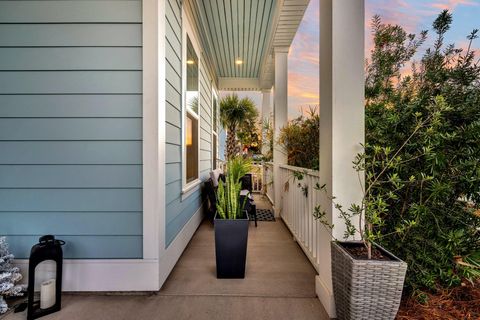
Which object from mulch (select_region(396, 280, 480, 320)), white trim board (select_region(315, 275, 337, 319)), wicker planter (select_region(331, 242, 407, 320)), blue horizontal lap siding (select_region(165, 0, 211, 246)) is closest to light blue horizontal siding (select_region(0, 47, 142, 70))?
blue horizontal lap siding (select_region(165, 0, 211, 246))

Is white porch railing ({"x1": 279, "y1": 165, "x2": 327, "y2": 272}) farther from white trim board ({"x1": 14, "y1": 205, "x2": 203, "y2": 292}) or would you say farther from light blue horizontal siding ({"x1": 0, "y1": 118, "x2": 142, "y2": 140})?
light blue horizontal siding ({"x1": 0, "y1": 118, "x2": 142, "y2": 140})

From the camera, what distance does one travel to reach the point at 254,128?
28.4 feet

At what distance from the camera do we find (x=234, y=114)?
8.12 meters

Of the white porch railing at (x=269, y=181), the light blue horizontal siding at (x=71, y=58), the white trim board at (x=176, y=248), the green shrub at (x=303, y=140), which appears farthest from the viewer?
the white porch railing at (x=269, y=181)

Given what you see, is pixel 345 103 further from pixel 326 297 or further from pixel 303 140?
pixel 303 140

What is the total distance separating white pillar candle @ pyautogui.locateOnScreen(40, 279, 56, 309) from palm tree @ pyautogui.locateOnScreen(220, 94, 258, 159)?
6.40 meters

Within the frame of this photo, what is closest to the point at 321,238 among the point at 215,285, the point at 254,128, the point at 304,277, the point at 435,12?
the point at 304,277

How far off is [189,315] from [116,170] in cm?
124

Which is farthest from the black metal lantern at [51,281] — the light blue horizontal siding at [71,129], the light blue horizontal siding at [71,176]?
the light blue horizontal siding at [71,129]

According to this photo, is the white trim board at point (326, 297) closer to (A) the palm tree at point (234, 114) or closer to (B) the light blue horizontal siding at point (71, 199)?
(B) the light blue horizontal siding at point (71, 199)

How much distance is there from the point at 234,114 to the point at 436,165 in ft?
22.6

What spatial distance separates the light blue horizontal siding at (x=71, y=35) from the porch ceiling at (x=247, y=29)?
6.12 feet

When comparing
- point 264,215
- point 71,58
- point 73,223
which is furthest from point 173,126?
point 264,215

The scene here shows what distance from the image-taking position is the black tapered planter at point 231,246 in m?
2.16
